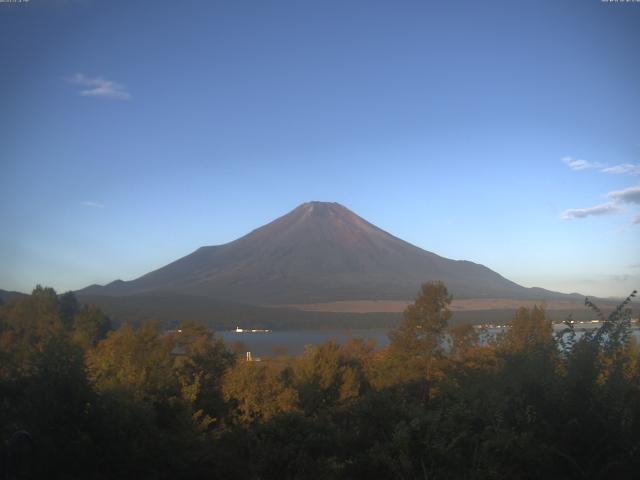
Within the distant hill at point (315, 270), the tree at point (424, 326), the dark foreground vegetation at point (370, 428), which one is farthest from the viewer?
the distant hill at point (315, 270)

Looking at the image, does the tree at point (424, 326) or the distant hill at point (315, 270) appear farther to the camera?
the distant hill at point (315, 270)

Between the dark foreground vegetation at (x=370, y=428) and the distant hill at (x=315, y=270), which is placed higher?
the distant hill at (x=315, y=270)

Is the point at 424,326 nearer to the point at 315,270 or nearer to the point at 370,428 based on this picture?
the point at 370,428

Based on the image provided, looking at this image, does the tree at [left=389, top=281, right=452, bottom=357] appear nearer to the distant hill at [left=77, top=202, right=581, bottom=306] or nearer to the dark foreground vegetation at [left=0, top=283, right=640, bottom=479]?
the dark foreground vegetation at [left=0, top=283, right=640, bottom=479]

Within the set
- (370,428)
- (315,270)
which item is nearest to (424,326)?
(370,428)

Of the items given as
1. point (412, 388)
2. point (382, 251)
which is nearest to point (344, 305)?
point (382, 251)

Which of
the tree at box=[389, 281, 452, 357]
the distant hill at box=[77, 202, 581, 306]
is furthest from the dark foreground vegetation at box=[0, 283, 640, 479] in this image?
the distant hill at box=[77, 202, 581, 306]

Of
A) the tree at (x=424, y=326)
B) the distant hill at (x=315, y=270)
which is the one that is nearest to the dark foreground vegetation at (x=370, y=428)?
the tree at (x=424, y=326)

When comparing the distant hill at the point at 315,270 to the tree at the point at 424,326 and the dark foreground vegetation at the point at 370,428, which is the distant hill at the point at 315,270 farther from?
the dark foreground vegetation at the point at 370,428
